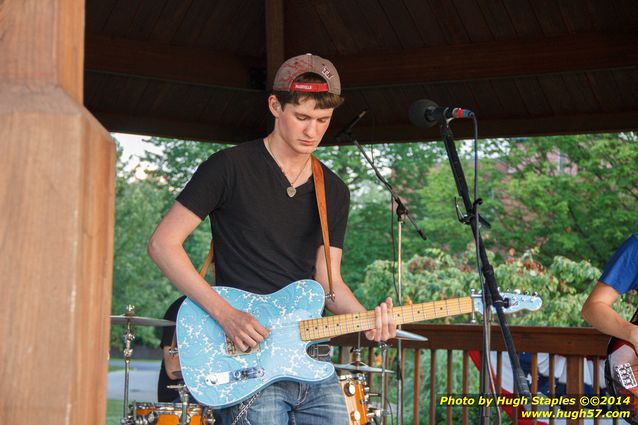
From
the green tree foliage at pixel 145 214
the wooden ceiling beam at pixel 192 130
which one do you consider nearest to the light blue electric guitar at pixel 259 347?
the wooden ceiling beam at pixel 192 130

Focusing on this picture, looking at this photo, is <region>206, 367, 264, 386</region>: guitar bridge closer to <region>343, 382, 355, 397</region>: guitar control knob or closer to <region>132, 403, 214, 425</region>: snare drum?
<region>343, 382, 355, 397</region>: guitar control knob

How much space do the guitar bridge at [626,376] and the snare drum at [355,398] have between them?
4.70 ft

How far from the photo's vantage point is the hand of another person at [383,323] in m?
3.42

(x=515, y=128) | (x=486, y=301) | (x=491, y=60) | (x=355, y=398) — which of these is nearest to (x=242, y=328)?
(x=486, y=301)

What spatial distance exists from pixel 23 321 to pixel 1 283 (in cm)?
7

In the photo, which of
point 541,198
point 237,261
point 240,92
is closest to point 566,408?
point 237,261

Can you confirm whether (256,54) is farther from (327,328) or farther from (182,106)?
(327,328)

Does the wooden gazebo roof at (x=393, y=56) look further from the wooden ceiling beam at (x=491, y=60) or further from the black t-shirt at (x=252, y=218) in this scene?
the black t-shirt at (x=252, y=218)

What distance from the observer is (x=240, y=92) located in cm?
712

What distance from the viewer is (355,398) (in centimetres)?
394

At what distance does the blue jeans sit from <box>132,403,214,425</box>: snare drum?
3.08 feet

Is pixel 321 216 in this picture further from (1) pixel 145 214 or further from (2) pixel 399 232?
(1) pixel 145 214

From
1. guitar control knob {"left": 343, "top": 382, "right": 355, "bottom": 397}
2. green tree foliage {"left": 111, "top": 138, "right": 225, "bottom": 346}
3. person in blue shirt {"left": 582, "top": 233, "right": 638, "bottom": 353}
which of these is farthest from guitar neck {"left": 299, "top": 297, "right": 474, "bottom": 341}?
green tree foliage {"left": 111, "top": 138, "right": 225, "bottom": 346}

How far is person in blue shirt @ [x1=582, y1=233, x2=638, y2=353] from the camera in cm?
446
